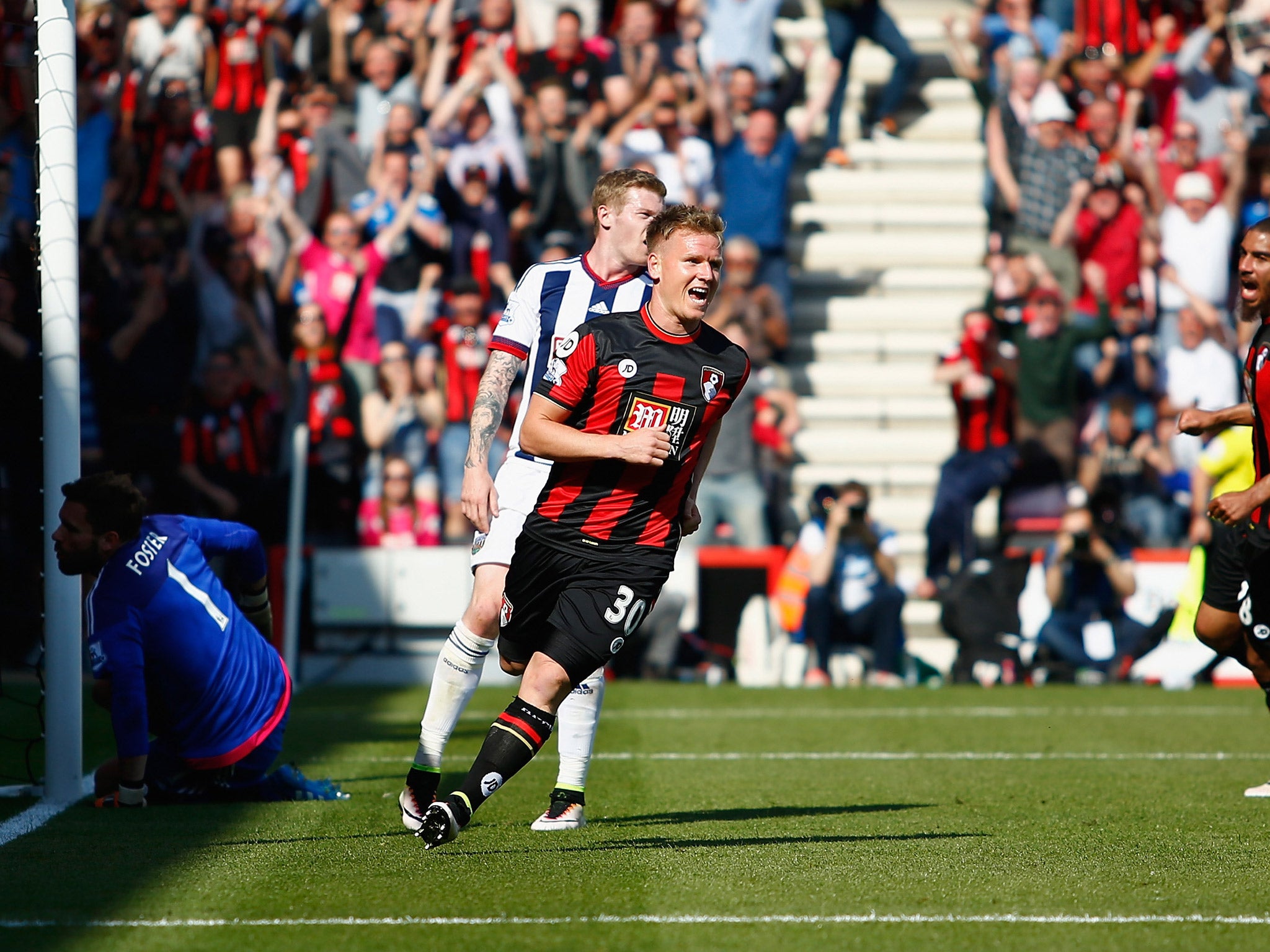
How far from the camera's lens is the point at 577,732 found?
5785 mm

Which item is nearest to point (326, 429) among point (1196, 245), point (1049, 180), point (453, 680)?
point (1049, 180)

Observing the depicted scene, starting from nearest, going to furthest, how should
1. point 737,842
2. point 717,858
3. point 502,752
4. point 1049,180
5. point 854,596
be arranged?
point 502,752, point 717,858, point 737,842, point 854,596, point 1049,180

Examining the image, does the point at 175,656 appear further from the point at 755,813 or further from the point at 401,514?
the point at 401,514

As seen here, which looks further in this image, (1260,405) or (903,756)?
(903,756)

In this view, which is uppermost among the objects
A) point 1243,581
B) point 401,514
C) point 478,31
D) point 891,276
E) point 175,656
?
point 478,31

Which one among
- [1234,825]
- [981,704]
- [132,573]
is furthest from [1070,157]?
[132,573]

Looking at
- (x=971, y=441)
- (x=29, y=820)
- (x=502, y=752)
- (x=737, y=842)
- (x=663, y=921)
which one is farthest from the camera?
(x=971, y=441)

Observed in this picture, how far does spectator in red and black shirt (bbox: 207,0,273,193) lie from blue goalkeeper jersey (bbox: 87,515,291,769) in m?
9.45

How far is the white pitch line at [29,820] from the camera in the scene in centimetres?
554

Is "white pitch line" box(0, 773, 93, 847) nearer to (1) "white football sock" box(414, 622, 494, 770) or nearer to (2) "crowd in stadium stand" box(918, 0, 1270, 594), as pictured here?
(1) "white football sock" box(414, 622, 494, 770)

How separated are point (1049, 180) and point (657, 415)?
10973 mm

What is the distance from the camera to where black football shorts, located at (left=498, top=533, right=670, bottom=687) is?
5.02 metres

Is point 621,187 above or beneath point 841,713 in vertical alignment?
above

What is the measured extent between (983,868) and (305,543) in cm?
912
